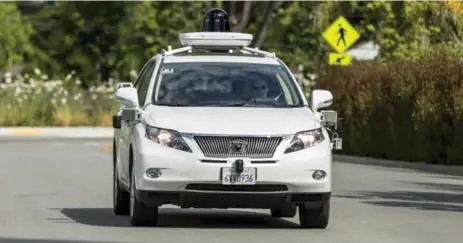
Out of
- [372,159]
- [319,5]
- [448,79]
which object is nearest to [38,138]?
[319,5]

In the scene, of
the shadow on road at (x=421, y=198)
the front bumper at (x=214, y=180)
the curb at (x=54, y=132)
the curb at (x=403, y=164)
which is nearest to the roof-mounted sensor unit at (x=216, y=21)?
the shadow on road at (x=421, y=198)

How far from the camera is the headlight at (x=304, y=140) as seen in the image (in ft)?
43.6

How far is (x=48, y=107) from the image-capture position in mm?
48625

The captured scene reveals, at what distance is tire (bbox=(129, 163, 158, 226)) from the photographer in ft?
44.7

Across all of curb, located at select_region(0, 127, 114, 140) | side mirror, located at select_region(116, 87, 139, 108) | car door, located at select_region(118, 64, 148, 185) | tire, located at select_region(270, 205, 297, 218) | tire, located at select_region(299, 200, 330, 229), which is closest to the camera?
tire, located at select_region(299, 200, 330, 229)

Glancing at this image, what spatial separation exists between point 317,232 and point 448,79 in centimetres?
1426

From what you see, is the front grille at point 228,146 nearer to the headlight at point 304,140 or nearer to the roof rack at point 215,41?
the headlight at point 304,140

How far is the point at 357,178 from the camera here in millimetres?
23609

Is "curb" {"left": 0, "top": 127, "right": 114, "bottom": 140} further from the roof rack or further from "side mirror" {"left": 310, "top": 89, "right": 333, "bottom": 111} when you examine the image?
"side mirror" {"left": 310, "top": 89, "right": 333, "bottom": 111}

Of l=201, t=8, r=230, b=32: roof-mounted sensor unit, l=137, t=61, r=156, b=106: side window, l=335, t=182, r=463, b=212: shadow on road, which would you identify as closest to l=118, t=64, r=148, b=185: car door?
l=137, t=61, r=156, b=106: side window

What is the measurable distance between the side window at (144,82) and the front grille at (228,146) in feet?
4.97

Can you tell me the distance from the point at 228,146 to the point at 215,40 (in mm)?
2574

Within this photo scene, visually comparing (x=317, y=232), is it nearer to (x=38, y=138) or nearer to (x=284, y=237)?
(x=284, y=237)

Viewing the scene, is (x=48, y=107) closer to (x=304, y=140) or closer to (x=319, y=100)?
(x=319, y=100)
